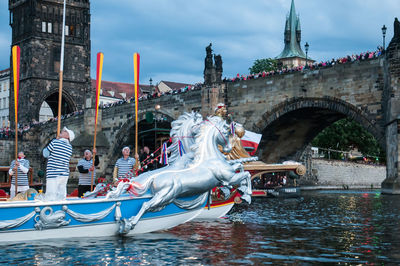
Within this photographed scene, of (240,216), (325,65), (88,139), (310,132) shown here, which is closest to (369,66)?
(325,65)

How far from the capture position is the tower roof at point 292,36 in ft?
343

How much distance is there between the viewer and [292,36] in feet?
348

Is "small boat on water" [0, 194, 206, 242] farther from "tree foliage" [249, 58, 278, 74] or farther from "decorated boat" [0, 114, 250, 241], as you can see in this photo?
"tree foliage" [249, 58, 278, 74]

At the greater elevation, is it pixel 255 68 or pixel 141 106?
pixel 255 68

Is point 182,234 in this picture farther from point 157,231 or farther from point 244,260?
point 244,260

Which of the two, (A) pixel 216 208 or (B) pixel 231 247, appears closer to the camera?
(B) pixel 231 247

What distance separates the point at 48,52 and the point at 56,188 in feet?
162

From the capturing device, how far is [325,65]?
26.7 m

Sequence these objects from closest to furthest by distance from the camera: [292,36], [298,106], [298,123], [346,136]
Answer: [298,106]
[298,123]
[346,136]
[292,36]

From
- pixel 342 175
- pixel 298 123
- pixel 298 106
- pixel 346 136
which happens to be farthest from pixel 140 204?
pixel 346 136

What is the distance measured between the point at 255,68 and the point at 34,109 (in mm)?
25746

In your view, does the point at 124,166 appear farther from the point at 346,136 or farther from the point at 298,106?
the point at 346,136

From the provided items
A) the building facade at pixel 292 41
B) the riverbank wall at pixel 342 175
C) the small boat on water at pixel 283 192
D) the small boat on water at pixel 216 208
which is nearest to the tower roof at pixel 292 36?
the building facade at pixel 292 41

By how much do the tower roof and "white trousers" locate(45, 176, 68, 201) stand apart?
97905 mm
